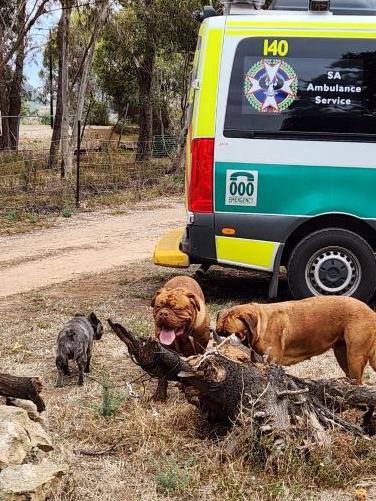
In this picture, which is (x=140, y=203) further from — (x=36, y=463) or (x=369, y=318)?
(x=36, y=463)

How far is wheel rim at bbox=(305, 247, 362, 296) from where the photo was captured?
7.47m

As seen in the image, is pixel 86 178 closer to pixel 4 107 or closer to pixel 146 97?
pixel 146 97

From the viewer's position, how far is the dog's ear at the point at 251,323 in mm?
5117

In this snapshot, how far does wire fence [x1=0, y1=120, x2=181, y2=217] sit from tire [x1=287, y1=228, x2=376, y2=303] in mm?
8128

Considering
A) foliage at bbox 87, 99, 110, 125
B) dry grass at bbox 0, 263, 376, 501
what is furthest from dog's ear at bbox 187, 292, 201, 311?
foliage at bbox 87, 99, 110, 125

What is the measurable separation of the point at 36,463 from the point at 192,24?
62.2 feet

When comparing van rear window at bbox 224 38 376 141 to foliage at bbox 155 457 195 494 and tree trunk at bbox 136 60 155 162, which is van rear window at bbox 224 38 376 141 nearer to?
foliage at bbox 155 457 195 494

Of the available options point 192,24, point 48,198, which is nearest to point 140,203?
point 48,198

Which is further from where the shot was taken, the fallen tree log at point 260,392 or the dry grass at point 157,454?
the fallen tree log at point 260,392

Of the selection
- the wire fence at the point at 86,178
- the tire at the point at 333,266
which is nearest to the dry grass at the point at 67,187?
the wire fence at the point at 86,178

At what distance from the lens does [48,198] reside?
15.5m

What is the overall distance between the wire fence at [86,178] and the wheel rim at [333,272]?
26.8 feet

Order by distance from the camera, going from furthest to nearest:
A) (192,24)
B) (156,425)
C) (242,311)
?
(192,24) < (242,311) < (156,425)

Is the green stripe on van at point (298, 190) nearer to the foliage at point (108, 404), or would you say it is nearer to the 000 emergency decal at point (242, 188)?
the 000 emergency decal at point (242, 188)
